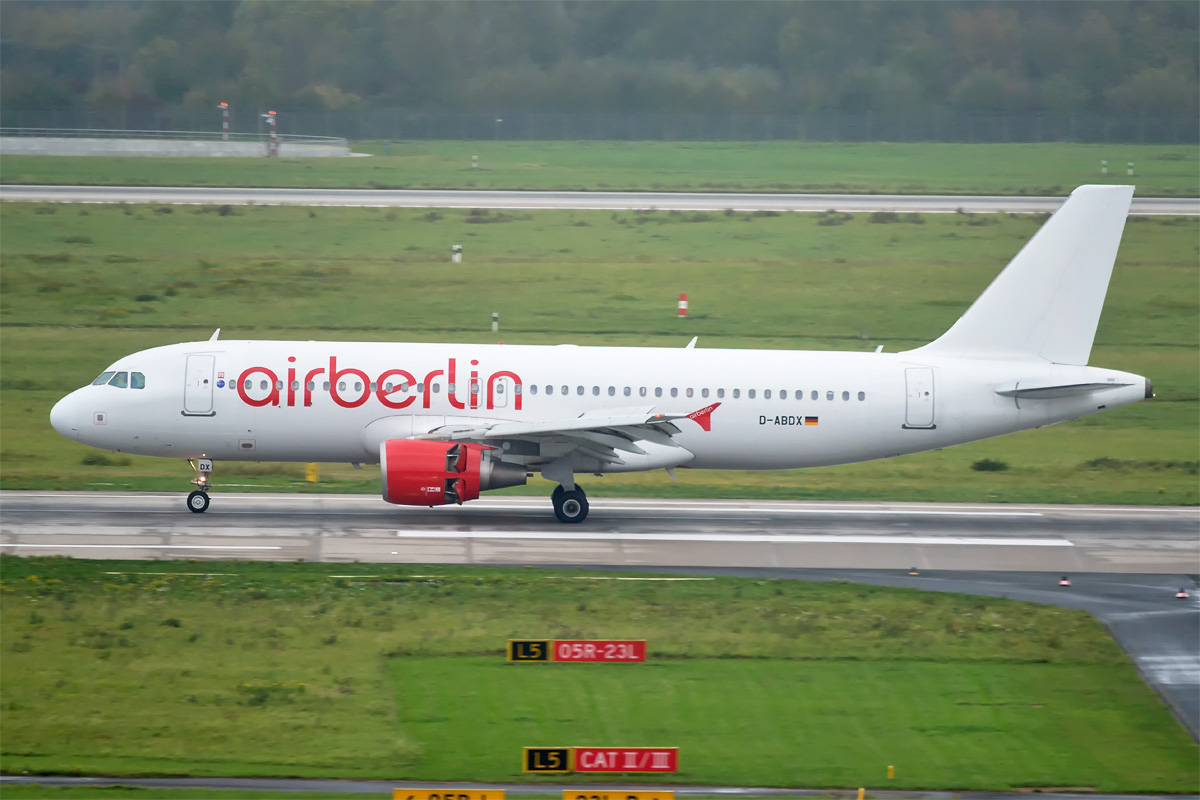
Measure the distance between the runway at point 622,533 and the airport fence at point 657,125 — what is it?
228ft

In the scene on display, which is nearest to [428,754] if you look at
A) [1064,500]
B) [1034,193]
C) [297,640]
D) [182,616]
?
[297,640]

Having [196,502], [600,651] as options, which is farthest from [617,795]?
[196,502]

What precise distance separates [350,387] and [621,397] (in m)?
6.67

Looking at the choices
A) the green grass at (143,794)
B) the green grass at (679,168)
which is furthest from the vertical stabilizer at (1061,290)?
the green grass at (679,168)

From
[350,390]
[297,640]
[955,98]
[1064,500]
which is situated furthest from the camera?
[955,98]

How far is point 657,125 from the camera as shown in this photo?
104438 millimetres

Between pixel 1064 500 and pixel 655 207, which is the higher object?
pixel 655 207

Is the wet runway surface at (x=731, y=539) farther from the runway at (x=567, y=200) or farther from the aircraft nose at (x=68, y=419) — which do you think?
the runway at (x=567, y=200)

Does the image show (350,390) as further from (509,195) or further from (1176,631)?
(509,195)

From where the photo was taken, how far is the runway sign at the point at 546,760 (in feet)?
60.2

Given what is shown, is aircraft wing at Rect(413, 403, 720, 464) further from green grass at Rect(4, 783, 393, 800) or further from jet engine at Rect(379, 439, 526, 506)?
green grass at Rect(4, 783, 393, 800)

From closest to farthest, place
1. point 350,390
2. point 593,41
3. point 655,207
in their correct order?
point 350,390 → point 655,207 → point 593,41

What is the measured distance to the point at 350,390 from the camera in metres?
32.8

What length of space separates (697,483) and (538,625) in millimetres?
16160
